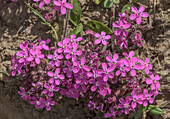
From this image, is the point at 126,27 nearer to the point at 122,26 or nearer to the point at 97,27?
the point at 122,26

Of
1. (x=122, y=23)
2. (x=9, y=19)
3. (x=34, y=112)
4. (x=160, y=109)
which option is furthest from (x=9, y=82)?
(x=160, y=109)

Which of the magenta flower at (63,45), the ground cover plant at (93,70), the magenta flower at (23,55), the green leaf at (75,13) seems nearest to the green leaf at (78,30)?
the green leaf at (75,13)

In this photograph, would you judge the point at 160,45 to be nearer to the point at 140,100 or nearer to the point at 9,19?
the point at 140,100

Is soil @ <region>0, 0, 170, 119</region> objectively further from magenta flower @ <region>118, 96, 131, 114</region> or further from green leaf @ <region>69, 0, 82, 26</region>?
magenta flower @ <region>118, 96, 131, 114</region>

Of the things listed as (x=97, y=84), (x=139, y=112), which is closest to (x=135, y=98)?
(x=139, y=112)

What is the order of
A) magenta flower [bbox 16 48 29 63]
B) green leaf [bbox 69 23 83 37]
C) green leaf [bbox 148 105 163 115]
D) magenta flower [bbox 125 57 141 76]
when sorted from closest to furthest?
magenta flower [bbox 125 57 141 76] < magenta flower [bbox 16 48 29 63] < green leaf [bbox 148 105 163 115] < green leaf [bbox 69 23 83 37]

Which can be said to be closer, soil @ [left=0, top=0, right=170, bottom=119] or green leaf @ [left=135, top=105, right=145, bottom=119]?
green leaf @ [left=135, top=105, right=145, bottom=119]

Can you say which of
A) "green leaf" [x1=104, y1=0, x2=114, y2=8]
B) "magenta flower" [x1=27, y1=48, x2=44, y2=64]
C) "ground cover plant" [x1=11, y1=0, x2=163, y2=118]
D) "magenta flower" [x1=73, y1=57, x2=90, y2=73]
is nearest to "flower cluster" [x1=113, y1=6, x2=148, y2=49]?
"ground cover plant" [x1=11, y1=0, x2=163, y2=118]
